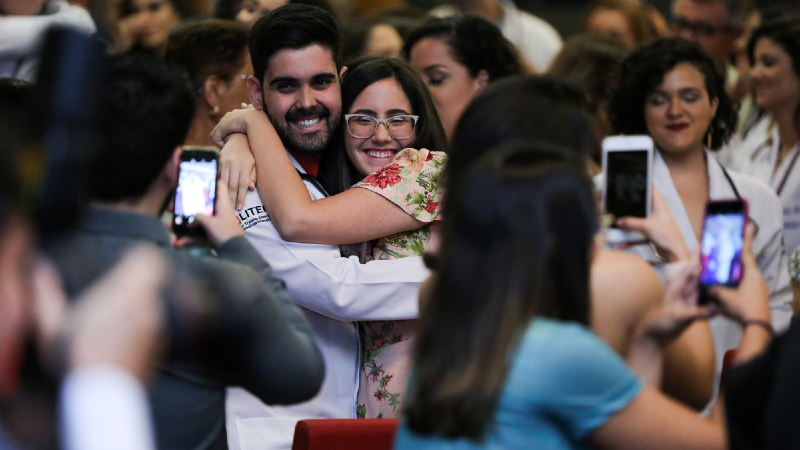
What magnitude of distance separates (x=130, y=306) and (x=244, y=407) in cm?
137

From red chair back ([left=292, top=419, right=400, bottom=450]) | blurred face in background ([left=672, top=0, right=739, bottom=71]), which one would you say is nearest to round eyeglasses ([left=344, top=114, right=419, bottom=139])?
red chair back ([left=292, top=419, right=400, bottom=450])

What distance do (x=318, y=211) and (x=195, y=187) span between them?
61cm

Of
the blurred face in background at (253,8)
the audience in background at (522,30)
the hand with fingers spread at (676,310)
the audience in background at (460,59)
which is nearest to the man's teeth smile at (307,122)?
the hand with fingers spread at (676,310)

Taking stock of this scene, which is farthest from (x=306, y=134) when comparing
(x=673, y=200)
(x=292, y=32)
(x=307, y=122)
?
(x=673, y=200)

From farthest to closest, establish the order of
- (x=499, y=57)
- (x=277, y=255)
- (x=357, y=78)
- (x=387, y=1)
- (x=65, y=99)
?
(x=387, y=1), (x=499, y=57), (x=357, y=78), (x=277, y=255), (x=65, y=99)

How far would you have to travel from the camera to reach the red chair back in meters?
2.03

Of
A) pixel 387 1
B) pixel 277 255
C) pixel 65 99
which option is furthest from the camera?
pixel 387 1

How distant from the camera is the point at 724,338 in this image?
2.79 meters

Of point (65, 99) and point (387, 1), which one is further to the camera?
point (387, 1)

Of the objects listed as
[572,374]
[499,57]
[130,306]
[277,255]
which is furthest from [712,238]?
[499,57]

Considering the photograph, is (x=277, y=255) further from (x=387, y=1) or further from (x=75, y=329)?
(x=387, y=1)

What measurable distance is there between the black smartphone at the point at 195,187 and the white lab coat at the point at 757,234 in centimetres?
152

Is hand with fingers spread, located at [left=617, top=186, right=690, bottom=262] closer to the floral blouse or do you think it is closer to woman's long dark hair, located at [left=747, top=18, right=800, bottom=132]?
the floral blouse

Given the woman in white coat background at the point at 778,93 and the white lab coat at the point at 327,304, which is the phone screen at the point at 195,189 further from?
the woman in white coat background at the point at 778,93
